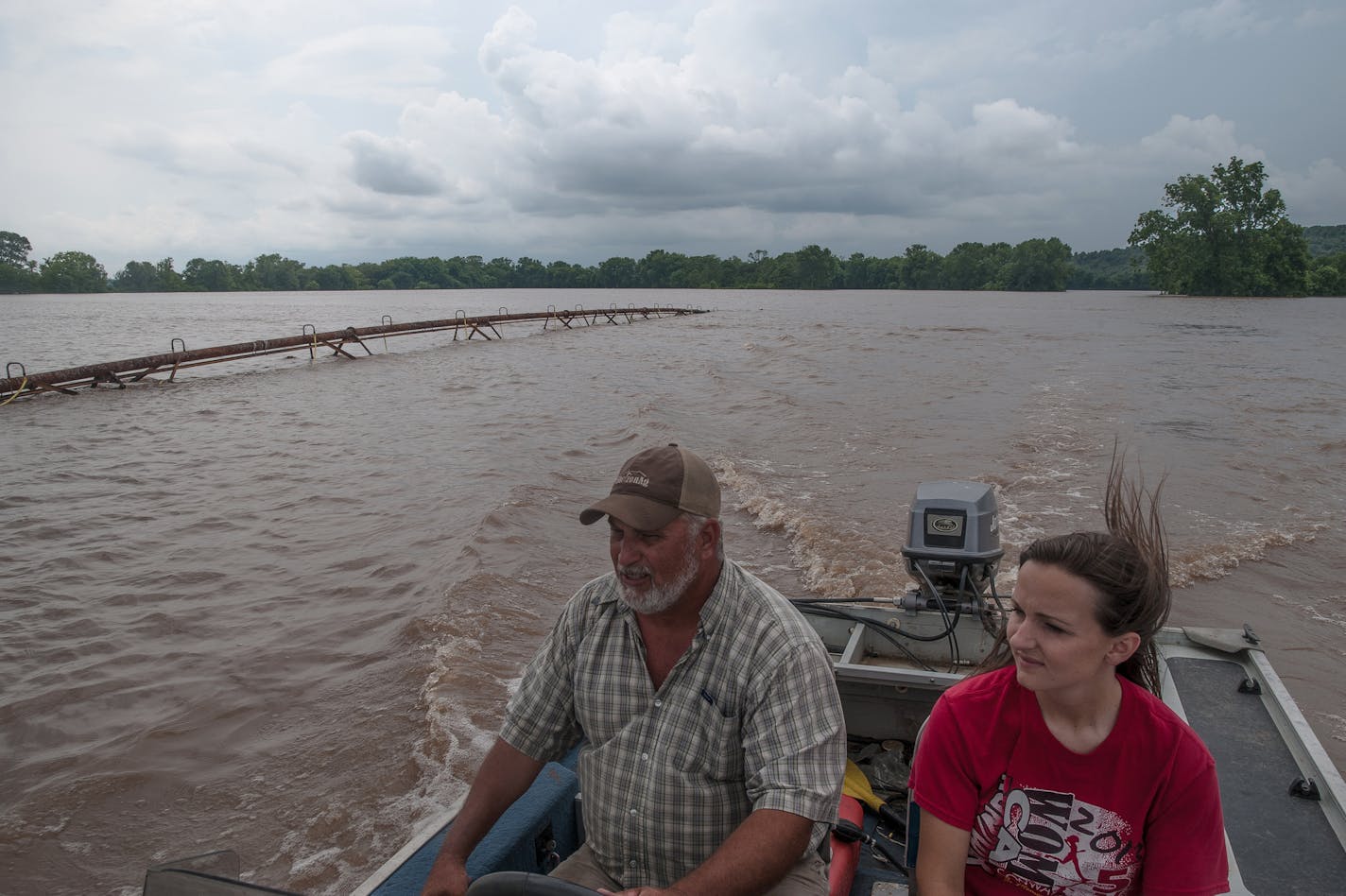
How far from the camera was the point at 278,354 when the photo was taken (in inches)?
1100

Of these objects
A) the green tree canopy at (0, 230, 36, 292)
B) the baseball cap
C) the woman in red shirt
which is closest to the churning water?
the baseball cap

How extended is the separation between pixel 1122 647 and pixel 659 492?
3.71ft

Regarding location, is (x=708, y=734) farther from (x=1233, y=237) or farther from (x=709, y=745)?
(x=1233, y=237)

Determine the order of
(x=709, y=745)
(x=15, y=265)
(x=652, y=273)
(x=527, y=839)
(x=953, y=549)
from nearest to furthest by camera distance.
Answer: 1. (x=709, y=745)
2. (x=527, y=839)
3. (x=953, y=549)
4. (x=15, y=265)
5. (x=652, y=273)

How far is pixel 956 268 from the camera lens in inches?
4855

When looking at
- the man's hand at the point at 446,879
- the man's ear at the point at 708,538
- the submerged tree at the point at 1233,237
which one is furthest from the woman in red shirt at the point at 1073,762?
the submerged tree at the point at 1233,237

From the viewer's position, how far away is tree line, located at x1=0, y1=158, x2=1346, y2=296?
225ft

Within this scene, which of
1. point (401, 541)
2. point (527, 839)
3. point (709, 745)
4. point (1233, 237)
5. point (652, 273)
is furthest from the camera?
point (652, 273)

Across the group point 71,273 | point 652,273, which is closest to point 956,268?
point 652,273

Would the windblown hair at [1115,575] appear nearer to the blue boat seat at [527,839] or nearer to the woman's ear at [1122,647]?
the woman's ear at [1122,647]

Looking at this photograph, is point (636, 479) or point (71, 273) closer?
point (636, 479)

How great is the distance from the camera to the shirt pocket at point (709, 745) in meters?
2.09

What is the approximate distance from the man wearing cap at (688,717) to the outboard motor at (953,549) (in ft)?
6.48

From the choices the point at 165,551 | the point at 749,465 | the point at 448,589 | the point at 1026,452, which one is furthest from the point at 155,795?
the point at 1026,452
